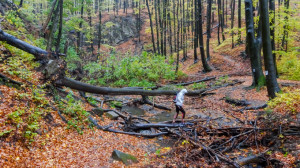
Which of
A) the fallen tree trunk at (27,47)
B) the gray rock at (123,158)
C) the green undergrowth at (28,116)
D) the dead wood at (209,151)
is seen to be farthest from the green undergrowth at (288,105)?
the fallen tree trunk at (27,47)

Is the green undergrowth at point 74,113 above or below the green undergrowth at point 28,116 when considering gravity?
below

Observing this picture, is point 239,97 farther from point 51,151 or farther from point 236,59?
point 236,59

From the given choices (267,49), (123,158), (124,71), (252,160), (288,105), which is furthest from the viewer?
(124,71)

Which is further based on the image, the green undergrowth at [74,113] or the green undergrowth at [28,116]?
the green undergrowth at [74,113]

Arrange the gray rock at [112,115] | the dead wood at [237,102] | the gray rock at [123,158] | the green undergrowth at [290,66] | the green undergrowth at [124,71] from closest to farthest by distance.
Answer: the gray rock at [123,158] → the gray rock at [112,115] → the dead wood at [237,102] → the green undergrowth at [290,66] → the green undergrowth at [124,71]

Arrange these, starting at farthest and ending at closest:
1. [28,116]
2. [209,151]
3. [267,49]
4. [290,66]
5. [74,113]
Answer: [290,66] < [267,49] < [74,113] < [209,151] < [28,116]

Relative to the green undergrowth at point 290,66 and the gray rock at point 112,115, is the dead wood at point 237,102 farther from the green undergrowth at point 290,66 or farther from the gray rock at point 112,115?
the gray rock at point 112,115

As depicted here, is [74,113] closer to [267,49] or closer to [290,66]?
[267,49]

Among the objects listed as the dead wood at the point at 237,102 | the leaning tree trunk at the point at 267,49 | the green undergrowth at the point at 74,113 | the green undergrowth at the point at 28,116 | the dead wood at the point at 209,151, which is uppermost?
the leaning tree trunk at the point at 267,49

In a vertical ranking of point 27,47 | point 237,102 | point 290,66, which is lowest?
point 237,102

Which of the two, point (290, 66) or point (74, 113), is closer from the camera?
point (74, 113)

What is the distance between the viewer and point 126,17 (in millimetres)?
45875

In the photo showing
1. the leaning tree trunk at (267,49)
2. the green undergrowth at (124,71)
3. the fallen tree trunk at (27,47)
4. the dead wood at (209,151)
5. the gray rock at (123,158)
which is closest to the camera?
the dead wood at (209,151)

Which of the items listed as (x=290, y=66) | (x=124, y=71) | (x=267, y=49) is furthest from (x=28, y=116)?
(x=290, y=66)
